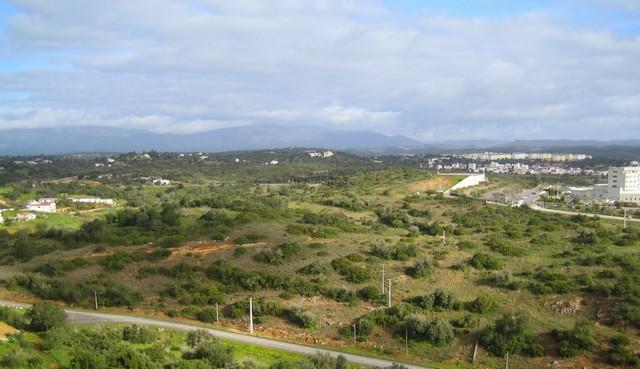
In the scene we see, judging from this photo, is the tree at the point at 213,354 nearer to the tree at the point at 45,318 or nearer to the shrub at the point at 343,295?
the tree at the point at 45,318

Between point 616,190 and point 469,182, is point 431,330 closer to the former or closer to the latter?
point 616,190

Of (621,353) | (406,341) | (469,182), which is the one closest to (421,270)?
(406,341)

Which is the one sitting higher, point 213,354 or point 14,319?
point 14,319

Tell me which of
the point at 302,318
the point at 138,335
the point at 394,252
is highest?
the point at 394,252

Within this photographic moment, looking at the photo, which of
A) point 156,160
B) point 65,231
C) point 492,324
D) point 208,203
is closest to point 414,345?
point 492,324

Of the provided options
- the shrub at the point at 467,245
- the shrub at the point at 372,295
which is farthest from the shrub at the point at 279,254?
the shrub at the point at 467,245

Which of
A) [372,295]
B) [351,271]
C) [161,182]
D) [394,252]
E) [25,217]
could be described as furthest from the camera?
[161,182]

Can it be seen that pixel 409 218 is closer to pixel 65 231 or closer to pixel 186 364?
pixel 65 231

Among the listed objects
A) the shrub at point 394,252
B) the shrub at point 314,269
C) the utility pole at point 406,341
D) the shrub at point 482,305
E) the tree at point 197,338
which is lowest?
the utility pole at point 406,341
